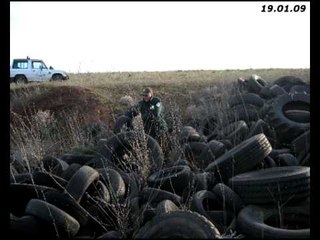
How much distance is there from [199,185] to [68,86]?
12949mm

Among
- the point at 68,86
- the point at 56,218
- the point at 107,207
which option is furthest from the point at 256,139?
the point at 68,86

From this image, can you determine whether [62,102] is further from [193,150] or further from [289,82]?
[193,150]

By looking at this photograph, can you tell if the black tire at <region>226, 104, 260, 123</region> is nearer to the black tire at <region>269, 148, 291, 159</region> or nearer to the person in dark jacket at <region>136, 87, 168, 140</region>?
the person in dark jacket at <region>136, 87, 168, 140</region>

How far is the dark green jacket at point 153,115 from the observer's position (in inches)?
355

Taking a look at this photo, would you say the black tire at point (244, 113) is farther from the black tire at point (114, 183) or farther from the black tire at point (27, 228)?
the black tire at point (27, 228)

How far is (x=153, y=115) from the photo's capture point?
9.17 m

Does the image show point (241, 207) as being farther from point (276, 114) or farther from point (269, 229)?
point (276, 114)

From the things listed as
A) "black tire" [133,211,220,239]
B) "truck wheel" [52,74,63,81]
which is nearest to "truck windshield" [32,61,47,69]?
"truck wheel" [52,74,63,81]

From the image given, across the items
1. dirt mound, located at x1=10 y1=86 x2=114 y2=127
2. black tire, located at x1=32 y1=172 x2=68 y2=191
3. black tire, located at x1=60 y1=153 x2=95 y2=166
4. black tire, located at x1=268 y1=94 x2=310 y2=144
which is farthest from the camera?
dirt mound, located at x1=10 y1=86 x2=114 y2=127

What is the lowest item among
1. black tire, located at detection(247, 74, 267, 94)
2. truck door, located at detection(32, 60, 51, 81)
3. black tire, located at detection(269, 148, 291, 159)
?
black tire, located at detection(269, 148, 291, 159)

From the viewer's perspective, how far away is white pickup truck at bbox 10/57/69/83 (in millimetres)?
27141

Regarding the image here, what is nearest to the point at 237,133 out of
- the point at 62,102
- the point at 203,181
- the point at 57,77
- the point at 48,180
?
the point at 203,181

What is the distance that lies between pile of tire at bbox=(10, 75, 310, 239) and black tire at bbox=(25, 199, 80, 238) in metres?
0.01

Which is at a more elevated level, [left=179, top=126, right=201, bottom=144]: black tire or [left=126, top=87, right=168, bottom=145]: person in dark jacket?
[left=126, top=87, right=168, bottom=145]: person in dark jacket
